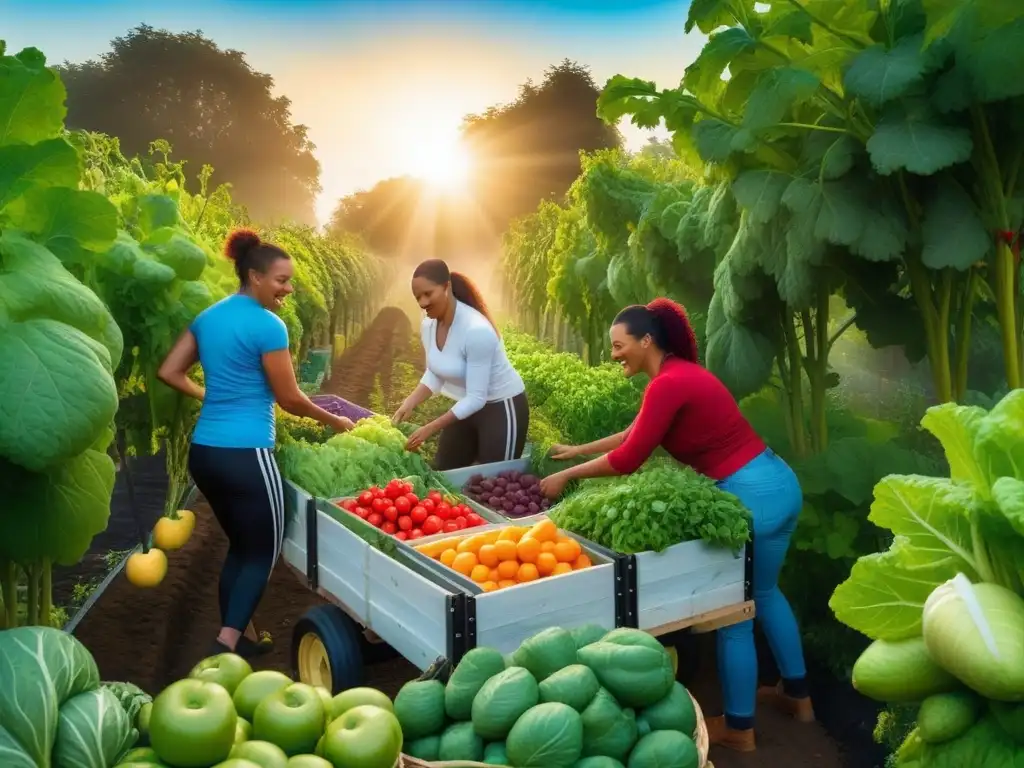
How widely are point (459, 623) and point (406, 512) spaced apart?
110 cm

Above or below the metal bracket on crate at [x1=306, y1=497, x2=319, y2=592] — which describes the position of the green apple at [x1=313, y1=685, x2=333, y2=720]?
above

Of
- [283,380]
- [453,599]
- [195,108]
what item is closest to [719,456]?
[453,599]

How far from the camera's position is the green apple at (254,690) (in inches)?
90.3

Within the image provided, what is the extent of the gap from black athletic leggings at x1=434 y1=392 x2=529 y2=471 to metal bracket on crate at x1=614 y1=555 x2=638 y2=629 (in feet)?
6.03

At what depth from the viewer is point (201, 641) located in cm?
535

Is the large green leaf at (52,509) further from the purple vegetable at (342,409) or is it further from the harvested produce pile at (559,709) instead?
the purple vegetable at (342,409)

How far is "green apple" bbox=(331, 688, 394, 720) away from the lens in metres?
2.33

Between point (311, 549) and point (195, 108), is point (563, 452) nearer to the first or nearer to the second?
point (311, 549)

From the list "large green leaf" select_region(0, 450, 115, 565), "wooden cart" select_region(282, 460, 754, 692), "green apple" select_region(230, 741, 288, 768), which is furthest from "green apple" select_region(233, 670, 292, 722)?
"wooden cart" select_region(282, 460, 754, 692)

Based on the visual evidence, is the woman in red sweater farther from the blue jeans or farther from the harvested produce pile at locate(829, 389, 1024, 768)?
the harvested produce pile at locate(829, 389, 1024, 768)

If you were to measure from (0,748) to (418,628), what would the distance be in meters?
1.65

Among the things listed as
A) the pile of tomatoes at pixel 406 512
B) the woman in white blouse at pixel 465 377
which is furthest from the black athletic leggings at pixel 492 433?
the pile of tomatoes at pixel 406 512

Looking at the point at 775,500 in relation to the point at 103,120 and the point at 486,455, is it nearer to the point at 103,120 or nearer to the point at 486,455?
the point at 486,455

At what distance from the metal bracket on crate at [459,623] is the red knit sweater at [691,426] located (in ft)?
3.70
